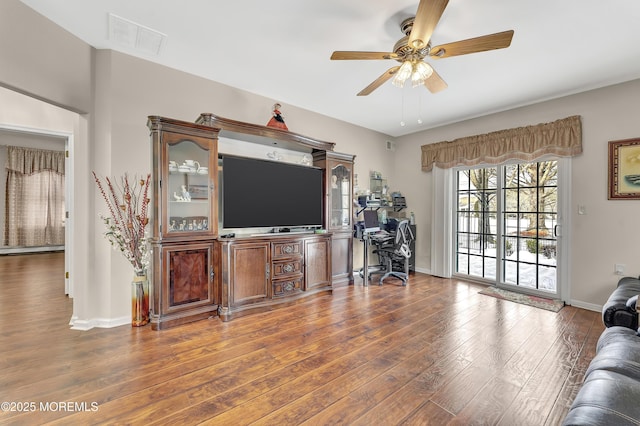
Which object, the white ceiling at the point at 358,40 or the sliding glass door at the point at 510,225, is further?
the sliding glass door at the point at 510,225

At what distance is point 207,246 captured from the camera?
2893 mm

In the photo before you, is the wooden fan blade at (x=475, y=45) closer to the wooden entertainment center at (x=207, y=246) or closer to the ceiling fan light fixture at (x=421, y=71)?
the ceiling fan light fixture at (x=421, y=71)

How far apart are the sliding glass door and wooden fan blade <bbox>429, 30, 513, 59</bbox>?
107 inches

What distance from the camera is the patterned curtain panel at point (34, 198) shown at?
19.5 ft

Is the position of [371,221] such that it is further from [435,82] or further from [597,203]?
[597,203]

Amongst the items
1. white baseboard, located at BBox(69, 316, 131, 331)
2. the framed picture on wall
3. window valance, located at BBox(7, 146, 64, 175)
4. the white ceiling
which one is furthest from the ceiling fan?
window valance, located at BBox(7, 146, 64, 175)

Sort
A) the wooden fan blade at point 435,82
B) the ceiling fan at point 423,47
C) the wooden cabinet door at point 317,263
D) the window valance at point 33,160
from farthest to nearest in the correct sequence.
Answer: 1. the window valance at point 33,160
2. the wooden cabinet door at point 317,263
3. the wooden fan blade at point 435,82
4. the ceiling fan at point 423,47

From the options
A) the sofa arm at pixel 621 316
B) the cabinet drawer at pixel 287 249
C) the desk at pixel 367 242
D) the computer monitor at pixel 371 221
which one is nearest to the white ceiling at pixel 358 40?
the computer monitor at pixel 371 221

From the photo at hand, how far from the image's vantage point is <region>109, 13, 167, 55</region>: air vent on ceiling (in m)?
2.28

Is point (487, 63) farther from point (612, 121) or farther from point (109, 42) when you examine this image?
point (109, 42)

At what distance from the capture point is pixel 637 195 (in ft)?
9.80

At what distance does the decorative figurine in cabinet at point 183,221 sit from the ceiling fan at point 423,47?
5.70 feet

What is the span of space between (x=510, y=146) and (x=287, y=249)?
3561 millimetres

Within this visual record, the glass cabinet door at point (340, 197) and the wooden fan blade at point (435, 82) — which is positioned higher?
the wooden fan blade at point (435, 82)
